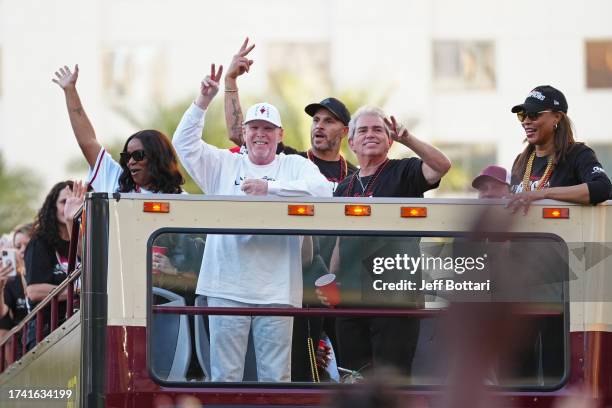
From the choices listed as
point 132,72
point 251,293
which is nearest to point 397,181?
point 251,293

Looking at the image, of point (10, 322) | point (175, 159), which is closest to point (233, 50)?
point (10, 322)

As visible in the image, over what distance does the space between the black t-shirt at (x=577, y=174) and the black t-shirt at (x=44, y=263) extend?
319cm

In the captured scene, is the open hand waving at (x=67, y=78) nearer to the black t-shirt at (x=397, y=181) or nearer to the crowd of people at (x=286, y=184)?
the crowd of people at (x=286, y=184)

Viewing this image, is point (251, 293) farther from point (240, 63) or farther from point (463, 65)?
point (463, 65)

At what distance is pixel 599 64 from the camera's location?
38.9 metres

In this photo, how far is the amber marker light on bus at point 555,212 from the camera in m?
6.93

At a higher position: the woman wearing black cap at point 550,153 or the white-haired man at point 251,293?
the woman wearing black cap at point 550,153

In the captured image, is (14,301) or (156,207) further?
(14,301)

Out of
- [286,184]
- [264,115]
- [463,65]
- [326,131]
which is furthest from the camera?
[463,65]

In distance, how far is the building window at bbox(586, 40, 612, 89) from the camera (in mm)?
38719

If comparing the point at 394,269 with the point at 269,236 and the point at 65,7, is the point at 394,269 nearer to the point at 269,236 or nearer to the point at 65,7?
the point at 269,236

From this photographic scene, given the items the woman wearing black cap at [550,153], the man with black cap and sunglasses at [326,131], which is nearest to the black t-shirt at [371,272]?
the woman wearing black cap at [550,153]

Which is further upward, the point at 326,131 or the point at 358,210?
the point at 326,131

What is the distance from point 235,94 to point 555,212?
2757 mm
